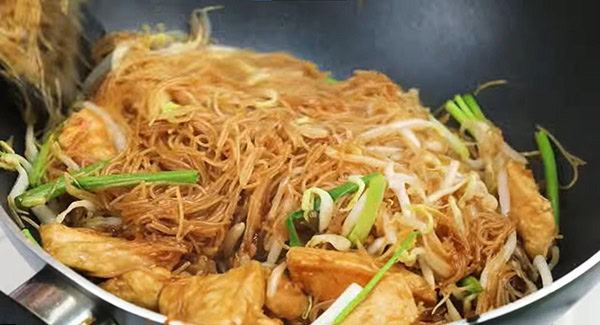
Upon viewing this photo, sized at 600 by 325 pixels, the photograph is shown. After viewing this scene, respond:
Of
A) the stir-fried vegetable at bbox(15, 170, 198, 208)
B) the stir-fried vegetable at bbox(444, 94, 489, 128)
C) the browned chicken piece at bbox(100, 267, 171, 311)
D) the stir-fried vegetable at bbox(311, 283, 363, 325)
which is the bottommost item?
the browned chicken piece at bbox(100, 267, 171, 311)

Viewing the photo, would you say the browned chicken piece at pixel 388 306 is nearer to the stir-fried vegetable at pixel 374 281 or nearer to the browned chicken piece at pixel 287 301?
the stir-fried vegetable at pixel 374 281

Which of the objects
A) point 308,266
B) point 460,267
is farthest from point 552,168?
point 308,266

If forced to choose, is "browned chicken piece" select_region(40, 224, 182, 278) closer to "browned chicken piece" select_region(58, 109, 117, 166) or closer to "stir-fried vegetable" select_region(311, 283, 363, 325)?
"browned chicken piece" select_region(58, 109, 117, 166)

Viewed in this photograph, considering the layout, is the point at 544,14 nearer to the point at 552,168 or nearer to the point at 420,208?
the point at 552,168

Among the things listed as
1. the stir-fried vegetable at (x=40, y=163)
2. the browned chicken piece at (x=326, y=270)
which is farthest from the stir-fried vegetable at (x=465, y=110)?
the stir-fried vegetable at (x=40, y=163)

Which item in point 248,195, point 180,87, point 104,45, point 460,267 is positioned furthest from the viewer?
point 104,45

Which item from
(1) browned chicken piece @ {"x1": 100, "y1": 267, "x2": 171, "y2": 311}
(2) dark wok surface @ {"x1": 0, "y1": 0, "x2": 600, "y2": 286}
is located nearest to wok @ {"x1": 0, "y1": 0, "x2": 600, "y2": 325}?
(2) dark wok surface @ {"x1": 0, "y1": 0, "x2": 600, "y2": 286}

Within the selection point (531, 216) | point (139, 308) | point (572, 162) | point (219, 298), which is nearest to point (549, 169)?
point (572, 162)
